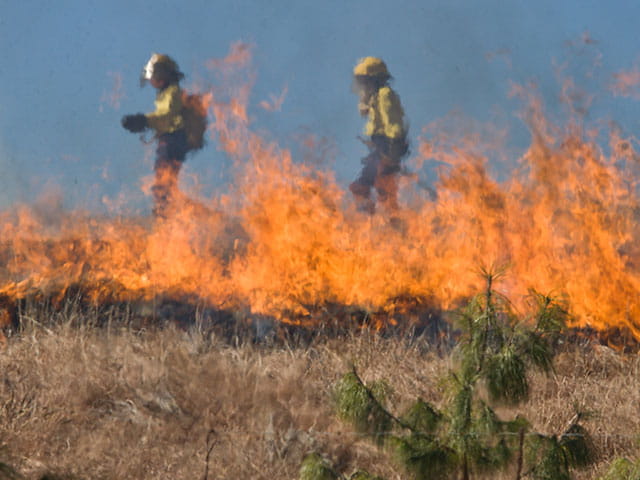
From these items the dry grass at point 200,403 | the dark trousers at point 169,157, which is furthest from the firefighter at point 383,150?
the dry grass at point 200,403

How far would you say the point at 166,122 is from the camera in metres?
11.2

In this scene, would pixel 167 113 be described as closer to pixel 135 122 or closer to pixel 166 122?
pixel 166 122

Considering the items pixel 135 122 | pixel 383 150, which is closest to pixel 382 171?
pixel 383 150

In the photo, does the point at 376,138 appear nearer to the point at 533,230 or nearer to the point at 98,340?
the point at 533,230

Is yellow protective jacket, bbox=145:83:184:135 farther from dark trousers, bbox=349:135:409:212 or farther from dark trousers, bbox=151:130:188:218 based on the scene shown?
dark trousers, bbox=349:135:409:212

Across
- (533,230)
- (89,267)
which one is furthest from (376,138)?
(89,267)

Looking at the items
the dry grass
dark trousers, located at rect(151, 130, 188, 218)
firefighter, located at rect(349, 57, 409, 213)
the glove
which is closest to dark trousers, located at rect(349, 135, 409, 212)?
firefighter, located at rect(349, 57, 409, 213)

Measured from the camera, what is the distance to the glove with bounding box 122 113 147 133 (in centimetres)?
1089

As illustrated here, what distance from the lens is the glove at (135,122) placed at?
10.9 metres

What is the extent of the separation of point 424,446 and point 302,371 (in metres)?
3.53

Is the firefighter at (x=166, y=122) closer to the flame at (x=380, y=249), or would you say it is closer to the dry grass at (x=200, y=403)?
the flame at (x=380, y=249)

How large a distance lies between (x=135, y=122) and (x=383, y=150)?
13.5 ft

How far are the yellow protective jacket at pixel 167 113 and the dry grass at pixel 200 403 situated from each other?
508cm

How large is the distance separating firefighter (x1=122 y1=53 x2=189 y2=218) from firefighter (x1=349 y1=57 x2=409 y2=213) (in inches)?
118
